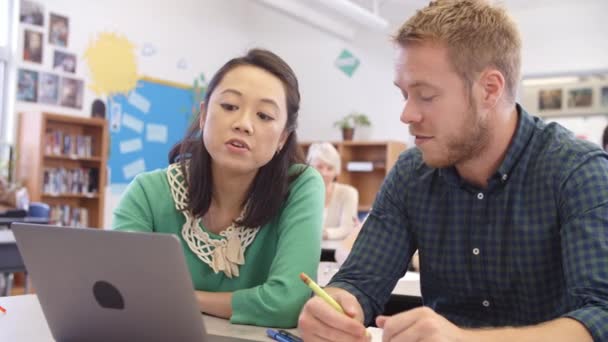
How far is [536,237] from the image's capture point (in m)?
1.33

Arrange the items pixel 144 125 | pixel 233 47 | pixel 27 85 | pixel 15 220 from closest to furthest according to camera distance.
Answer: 1. pixel 15 220
2. pixel 27 85
3. pixel 144 125
4. pixel 233 47

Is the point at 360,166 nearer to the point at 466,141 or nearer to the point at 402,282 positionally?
the point at 402,282

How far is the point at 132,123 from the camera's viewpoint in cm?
667

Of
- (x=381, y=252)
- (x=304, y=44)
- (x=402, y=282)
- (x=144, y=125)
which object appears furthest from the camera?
(x=304, y=44)

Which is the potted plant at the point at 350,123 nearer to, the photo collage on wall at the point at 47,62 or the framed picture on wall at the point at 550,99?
the framed picture on wall at the point at 550,99

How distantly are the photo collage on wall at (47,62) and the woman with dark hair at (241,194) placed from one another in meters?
4.81

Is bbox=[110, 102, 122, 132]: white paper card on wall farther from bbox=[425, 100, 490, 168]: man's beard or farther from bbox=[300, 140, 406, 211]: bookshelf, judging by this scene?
bbox=[425, 100, 490, 168]: man's beard

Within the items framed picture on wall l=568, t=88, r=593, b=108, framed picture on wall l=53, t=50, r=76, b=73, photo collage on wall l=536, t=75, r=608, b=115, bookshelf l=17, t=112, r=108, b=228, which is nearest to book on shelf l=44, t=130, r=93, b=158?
bookshelf l=17, t=112, r=108, b=228

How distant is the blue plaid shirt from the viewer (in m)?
1.25

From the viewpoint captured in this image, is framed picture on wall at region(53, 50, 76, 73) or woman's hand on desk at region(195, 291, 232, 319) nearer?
woman's hand on desk at region(195, 291, 232, 319)

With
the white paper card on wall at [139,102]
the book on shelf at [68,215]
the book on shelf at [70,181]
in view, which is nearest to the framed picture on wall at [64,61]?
the white paper card on wall at [139,102]

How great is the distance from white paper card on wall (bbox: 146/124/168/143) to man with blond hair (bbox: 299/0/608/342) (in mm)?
5741

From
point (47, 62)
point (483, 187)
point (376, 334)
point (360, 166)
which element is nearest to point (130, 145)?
point (47, 62)

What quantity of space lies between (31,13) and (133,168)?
1844mm
